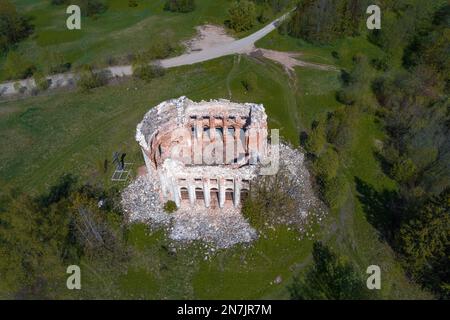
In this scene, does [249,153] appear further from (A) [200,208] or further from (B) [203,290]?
(B) [203,290]

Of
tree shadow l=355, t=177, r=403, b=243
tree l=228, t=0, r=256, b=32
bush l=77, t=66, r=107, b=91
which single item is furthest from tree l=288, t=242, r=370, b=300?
tree l=228, t=0, r=256, b=32

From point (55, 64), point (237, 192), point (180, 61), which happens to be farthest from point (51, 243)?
point (180, 61)

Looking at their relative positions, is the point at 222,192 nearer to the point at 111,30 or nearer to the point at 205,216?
the point at 205,216

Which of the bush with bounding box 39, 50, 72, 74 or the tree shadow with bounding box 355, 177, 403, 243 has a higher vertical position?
the bush with bounding box 39, 50, 72, 74

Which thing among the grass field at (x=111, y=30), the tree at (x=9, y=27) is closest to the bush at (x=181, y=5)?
the grass field at (x=111, y=30)

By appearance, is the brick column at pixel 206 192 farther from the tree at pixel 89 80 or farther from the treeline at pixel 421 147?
the tree at pixel 89 80

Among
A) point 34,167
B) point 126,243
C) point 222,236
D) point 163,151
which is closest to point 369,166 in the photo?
point 222,236

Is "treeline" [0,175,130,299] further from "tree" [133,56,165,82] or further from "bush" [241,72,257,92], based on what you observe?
"bush" [241,72,257,92]
